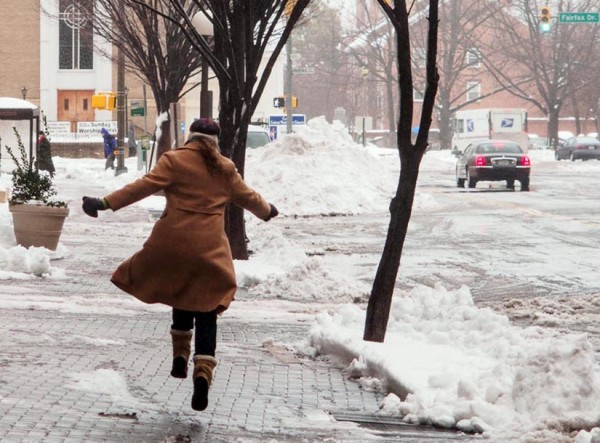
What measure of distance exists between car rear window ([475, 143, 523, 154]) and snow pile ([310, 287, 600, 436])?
99.0 feet

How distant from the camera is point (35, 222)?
16.5 meters

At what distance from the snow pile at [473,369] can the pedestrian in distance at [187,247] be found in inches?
48.8

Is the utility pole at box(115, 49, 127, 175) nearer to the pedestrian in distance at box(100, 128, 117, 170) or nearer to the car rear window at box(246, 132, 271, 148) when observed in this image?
the pedestrian in distance at box(100, 128, 117, 170)

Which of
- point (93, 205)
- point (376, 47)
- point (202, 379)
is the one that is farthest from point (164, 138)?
point (376, 47)

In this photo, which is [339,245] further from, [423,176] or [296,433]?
[423,176]

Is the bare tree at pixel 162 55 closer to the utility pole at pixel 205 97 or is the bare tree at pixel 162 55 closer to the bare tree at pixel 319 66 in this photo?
the utility pole at pixel 205 97

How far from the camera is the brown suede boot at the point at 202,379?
22.9 feet

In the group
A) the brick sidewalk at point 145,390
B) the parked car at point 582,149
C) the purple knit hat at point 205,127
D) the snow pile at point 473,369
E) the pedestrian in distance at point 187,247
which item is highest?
the purple knit hat at point 205,127

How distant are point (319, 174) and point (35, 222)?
17.4 meters

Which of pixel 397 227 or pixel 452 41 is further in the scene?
pixel 452 41

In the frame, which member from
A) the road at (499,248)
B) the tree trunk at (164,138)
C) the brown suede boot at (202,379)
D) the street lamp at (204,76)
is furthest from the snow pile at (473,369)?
the tree trunk at (164,138)

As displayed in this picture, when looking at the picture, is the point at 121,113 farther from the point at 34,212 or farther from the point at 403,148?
the point at 403,148

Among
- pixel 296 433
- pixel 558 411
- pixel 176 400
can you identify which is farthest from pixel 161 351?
pixel 558 411

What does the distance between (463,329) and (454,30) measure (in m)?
74.0
